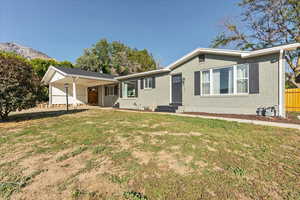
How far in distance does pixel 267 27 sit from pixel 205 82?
434 inches

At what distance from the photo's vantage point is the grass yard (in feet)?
5.83

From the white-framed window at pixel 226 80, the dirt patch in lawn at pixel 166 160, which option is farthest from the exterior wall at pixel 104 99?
the dirt patch in lawn at pixel 166 160

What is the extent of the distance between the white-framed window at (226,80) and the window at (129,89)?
576cm

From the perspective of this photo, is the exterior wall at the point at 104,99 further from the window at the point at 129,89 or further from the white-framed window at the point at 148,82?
the white-framed window at the point at 148,82

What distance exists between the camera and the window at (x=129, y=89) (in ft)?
38.5

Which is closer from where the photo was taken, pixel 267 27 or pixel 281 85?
pixel 281 85

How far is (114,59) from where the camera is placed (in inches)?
1045

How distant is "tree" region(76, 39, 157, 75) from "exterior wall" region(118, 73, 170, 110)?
53.2 ft

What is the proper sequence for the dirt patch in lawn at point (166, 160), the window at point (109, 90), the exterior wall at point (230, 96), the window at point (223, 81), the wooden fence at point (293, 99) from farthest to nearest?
the window at point (109, 90), the wooden fence at point (293, 99), the window at point (223, 81), the exterior wall at point (230, 96), the dirt patch in lawn at point (166, 160)

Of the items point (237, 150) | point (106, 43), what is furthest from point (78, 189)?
point (106, 43)

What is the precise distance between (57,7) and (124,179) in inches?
571

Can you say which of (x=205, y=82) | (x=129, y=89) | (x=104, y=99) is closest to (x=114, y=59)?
(x=104, y=99)

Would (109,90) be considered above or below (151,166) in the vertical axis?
above

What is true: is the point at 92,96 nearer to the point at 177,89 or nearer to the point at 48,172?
the point at 177,89
